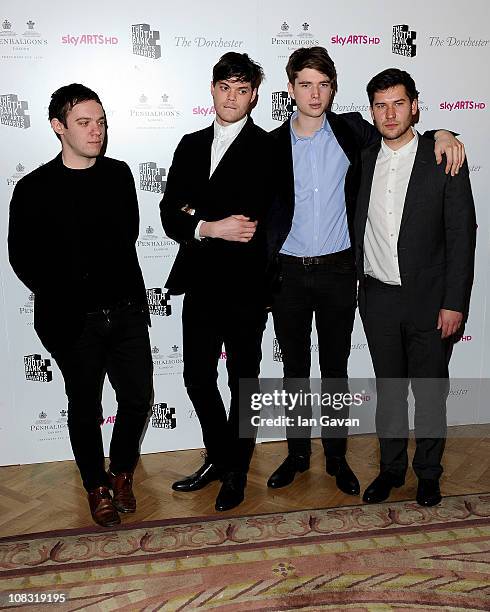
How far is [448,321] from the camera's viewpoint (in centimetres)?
291

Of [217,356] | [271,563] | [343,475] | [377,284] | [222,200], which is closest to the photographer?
[271,563]

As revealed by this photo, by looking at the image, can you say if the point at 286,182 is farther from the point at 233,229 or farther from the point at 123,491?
the point at 123,491

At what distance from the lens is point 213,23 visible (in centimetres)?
339

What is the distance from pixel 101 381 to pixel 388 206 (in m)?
1.53

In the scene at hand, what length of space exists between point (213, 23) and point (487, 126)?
1.67m

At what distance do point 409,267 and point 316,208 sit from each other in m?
0.49

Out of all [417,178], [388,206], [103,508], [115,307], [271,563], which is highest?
[417,178]

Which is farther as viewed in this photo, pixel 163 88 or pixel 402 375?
pixel 163 88

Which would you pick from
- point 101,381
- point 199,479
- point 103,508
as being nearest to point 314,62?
point 101,381

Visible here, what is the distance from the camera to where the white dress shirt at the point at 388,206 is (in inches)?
114

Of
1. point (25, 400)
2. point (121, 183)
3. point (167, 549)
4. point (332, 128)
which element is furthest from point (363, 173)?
point (25, 400)

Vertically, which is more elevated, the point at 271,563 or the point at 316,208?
the point at 316,208

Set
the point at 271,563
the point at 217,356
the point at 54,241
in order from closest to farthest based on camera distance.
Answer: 1. the point at 271,563
2. the point at 54,241
3. the point at 217,356

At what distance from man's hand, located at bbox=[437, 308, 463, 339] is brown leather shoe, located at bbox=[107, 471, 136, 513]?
1638 millimetres
